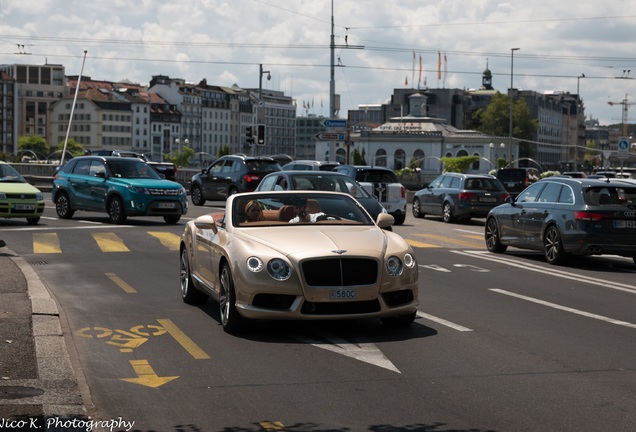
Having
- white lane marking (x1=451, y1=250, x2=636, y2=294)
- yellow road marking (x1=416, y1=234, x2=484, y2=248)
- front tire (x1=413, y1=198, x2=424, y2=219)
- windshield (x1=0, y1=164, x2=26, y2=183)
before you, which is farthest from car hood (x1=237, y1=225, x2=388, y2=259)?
front tire (x1=413, y1=198, x2=424, y2=219)

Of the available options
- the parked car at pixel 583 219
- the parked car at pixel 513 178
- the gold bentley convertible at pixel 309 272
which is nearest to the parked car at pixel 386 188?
the parked car at pixel 583 219

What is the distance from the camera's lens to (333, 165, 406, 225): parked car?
32.8 meters

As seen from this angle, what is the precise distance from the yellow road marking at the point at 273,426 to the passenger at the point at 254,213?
16.4ft

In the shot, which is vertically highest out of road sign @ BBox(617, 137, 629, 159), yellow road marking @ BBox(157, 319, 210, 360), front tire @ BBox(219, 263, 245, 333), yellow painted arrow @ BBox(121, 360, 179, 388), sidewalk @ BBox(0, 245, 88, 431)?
road sign @ BBox(617, 137, 629, 159)

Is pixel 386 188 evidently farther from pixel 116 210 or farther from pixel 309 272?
pixel 309 272

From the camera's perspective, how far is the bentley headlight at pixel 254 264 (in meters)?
10.8

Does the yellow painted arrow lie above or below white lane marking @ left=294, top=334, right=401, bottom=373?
below

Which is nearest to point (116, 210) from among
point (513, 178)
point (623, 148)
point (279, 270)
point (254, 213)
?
point (254, 213)

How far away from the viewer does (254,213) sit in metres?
12.1

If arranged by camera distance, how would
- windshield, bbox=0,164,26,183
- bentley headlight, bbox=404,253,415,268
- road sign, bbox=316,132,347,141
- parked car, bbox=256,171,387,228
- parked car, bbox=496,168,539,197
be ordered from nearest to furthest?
bentley headlight, bbox=404,253,415,268 < parked car, bbox=256,171,387,228 < windshield, bbox=0,164,26,183 < road sign, bbox=316,132,347,141 < parked car, bbox=496,168,539,197

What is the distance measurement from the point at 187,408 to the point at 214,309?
5380 mm

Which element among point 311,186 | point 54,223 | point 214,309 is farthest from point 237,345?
point 54,223

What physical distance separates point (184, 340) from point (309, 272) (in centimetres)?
131

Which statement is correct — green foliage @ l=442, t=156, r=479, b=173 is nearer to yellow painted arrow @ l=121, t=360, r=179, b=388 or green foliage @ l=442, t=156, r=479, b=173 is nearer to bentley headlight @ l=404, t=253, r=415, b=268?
bentley headlight @ l=404, t=253, r=415, b=268
